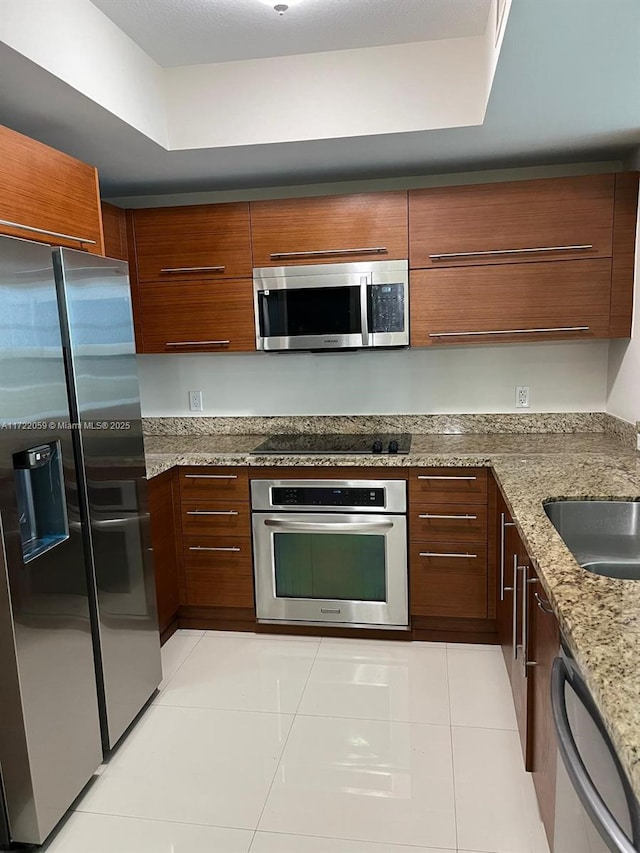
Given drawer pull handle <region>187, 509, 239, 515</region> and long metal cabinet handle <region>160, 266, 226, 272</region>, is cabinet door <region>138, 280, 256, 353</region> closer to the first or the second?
long metal cabinet handle <region>160, 266, 226, 272</region>

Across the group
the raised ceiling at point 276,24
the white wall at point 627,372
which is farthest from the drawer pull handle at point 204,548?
the raised ceiling at point 276,24

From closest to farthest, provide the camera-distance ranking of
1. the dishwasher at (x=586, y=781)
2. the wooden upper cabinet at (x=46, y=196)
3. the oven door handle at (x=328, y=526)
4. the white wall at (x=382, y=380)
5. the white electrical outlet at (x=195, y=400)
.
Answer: the dishwasher at (x=586, y=781) < the wooden upper cabinet at (x=46, y=196) < the oven door handle at (x=328, y=526) < the white wall at (x=382, y=380) < the white electrical outlet at (x=195, y=400)

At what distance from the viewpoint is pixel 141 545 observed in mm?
2295

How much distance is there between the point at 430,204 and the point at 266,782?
245 cm

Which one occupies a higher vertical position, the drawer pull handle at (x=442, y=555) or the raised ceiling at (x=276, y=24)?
the raised ceiling at (x=276, y=24)

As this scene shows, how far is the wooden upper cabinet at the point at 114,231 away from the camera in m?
2.82

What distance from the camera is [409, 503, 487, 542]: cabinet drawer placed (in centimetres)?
268

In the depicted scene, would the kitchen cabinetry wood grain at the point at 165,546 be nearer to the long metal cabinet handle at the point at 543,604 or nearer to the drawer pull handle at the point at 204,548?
the drawer pull handle at the point at 204,548

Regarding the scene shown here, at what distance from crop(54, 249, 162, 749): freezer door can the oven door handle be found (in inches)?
26.8

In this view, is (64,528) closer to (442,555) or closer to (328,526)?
(328,526)

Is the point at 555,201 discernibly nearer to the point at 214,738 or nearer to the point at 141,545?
the point at 141,545

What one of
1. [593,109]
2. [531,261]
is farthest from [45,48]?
[531,261]

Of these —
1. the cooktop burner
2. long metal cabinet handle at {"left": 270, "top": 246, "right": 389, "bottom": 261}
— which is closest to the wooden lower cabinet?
the cooktop burner

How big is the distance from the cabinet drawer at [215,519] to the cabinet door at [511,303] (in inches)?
46.3
